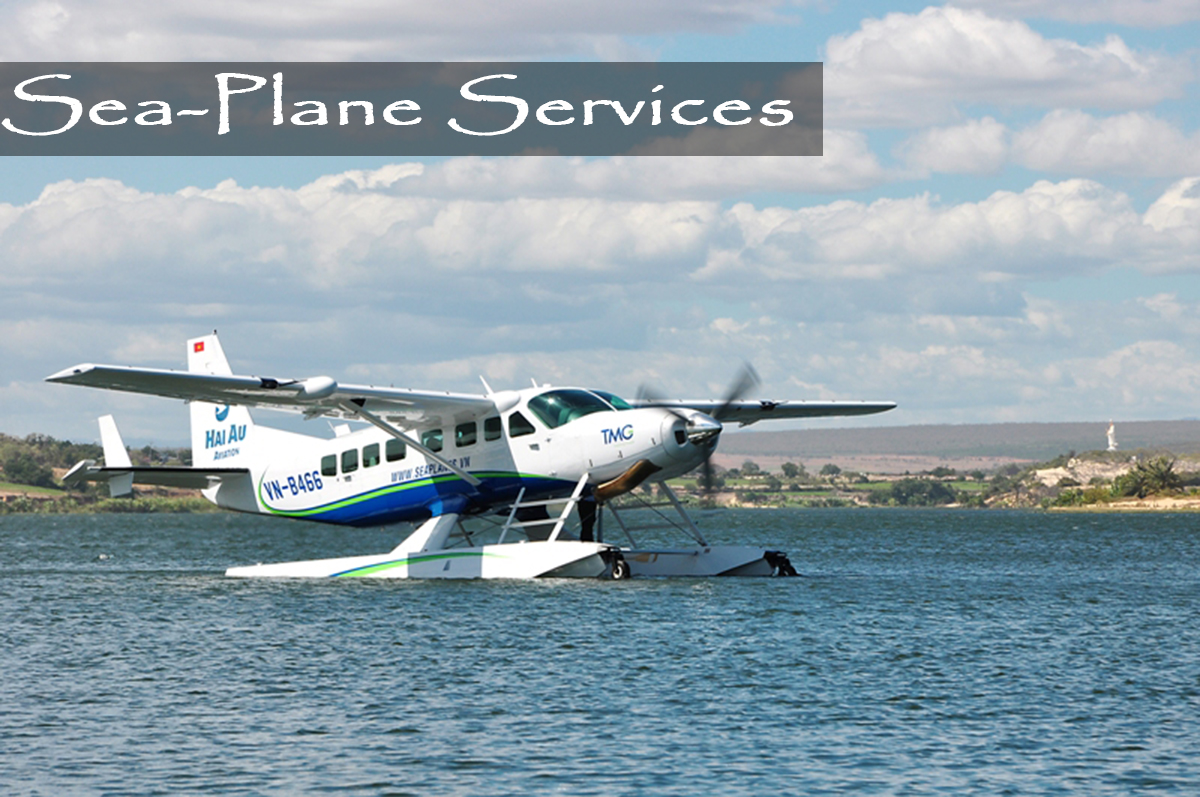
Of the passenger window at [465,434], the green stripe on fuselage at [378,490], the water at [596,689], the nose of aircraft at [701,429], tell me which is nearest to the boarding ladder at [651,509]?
the water at [596,689]

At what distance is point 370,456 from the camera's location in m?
32.7

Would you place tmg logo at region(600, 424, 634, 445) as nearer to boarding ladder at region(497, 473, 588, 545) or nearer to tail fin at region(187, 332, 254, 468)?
boarding ladder at region(497, 473, 588, 545)

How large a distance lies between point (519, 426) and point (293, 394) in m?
4.74

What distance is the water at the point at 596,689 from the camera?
14.2 m

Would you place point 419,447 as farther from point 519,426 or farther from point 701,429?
point 701,429

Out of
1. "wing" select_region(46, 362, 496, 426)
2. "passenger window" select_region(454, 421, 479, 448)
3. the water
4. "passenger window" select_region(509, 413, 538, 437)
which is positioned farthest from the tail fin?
"passenger window" select_region(509, 413, 538, 437)

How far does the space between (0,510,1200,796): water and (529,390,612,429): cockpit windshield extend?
3.59 m

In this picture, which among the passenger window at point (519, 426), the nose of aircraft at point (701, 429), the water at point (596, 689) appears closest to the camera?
the water at point (596, 689)

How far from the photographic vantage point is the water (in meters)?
14.2

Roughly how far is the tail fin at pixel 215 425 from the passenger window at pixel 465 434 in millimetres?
6806

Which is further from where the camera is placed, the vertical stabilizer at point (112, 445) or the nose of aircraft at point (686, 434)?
the vertical stabilizer at point (112, 445)

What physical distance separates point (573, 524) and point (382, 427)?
18.1 feet

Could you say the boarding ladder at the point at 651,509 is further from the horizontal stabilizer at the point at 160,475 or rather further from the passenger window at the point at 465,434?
the horizontal stabilizer at the point at 160,475

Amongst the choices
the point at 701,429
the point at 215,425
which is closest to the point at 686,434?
the point at 701,429
